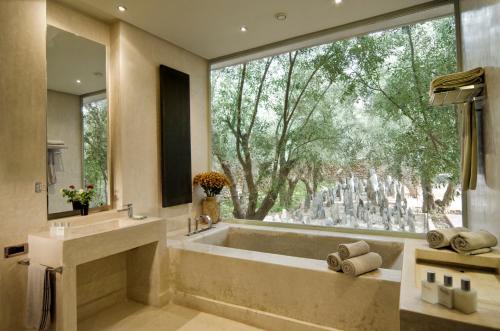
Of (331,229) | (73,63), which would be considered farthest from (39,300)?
(331,229)

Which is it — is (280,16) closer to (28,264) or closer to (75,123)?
(75,123)

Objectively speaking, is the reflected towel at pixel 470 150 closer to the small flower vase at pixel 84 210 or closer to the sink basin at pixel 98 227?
the sink basin at pixel 98 227

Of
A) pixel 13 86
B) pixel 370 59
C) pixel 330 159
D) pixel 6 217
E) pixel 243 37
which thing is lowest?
pixel 6 217

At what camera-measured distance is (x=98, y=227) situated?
8.23ft

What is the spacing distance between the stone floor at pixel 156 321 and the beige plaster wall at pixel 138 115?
954 millimetres

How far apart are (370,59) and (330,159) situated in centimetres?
114

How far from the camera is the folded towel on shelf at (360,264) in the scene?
2032mm

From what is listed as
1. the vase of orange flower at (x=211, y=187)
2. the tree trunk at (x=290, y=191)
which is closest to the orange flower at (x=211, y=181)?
the vase of orange flower at (x=211, y=187)

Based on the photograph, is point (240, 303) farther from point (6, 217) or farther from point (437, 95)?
point (437, 95)

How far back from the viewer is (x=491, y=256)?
63.5 inches

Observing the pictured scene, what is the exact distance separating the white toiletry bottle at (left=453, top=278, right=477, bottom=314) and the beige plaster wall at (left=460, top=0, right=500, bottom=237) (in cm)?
94

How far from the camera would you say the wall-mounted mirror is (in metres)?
2.44

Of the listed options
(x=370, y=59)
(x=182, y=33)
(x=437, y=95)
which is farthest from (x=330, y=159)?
(x=182, y=33)

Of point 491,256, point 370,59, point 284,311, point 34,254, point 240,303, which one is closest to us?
point 491,256
